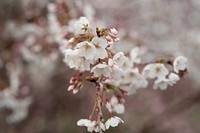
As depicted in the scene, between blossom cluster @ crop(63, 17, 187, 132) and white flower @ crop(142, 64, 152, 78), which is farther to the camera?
white flower @ crop(142, 64, 152, 78)

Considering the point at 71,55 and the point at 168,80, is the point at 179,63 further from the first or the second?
the point at 71,55

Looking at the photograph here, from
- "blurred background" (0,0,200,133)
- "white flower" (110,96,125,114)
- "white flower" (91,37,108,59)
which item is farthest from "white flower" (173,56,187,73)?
"blurred background" (0,0,200,133)

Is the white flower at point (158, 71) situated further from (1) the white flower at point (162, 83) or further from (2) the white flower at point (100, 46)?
(2) the white flower at point (100, 46)

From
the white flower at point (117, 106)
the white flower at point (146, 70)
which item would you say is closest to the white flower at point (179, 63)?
the white flower at point (146, 70)

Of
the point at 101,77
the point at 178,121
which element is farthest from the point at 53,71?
the point at 101,77

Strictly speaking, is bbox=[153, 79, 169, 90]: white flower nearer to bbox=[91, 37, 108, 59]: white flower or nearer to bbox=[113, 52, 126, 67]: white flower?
bbox=[113, 52, 126, 67]: white flower
